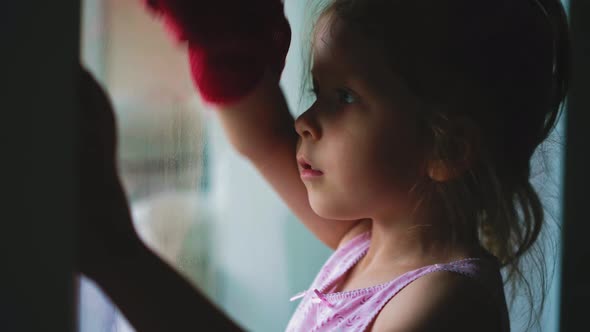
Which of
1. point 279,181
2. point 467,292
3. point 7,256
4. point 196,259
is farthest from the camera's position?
Answer: point 279,181

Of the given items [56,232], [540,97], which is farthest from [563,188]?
[56,232]

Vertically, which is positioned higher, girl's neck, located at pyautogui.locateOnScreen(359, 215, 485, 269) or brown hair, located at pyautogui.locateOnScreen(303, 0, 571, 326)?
brown hair, located at pyautogui.locateOnScreen(303, 0, 571, 326)

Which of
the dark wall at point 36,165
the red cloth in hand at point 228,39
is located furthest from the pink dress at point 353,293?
the dark wall at point 36,165

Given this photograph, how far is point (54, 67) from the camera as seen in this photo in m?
0.28

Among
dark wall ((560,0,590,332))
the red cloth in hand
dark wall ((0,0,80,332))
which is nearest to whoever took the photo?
dark wall ((0,0,80,332))

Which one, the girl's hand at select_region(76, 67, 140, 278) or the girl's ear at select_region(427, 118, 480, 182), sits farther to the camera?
the girl's ear at select_region(427, 118, 480, 182)

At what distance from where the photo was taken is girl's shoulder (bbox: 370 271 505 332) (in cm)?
49

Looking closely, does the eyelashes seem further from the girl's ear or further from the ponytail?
the ponytail

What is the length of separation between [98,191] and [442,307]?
31 cm

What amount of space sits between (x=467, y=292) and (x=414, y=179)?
12 centimetres

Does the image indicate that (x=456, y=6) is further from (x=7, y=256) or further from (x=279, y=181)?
(x=7, y=256)

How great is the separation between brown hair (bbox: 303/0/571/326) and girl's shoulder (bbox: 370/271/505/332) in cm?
8

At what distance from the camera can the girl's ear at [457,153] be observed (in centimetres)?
56

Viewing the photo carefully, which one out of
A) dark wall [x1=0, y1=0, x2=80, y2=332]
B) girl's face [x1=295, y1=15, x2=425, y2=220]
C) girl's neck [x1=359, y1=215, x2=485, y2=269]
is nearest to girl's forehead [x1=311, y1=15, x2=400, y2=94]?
girl's face [x1=295, y1=15, x2=425, y2=220]
